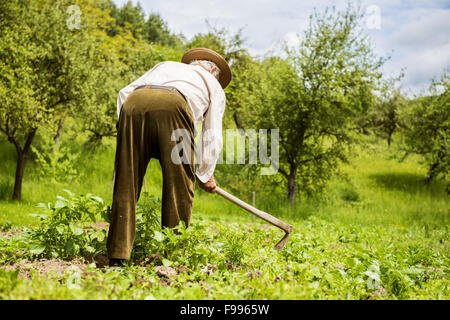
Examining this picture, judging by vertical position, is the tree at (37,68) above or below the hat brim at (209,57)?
above

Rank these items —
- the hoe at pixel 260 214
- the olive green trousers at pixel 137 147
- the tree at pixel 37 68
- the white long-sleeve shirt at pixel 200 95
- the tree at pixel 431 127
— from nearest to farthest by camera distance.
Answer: the olive green trousers at pixel 137 147 → the white long-sleeve shirt at pixel 200 95 → the hoe at pixel 260 214 → the tree at pixel 37 68 → the tree at pixel 431 127

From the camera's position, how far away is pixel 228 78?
4.29m

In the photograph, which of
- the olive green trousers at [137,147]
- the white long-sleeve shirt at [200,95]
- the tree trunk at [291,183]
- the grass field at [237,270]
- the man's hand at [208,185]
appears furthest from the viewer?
the tree trunk at [291,183]

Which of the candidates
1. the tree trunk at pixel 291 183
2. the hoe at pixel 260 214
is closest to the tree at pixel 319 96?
the tree trunk at pixel 291 183

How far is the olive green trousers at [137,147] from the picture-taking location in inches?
128

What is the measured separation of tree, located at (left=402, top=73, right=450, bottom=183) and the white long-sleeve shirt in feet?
37.1

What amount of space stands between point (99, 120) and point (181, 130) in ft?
24.4

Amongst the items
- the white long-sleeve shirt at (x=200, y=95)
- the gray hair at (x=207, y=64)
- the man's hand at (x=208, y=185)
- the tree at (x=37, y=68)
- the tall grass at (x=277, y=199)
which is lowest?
the tall grass at (x=277, y=199)

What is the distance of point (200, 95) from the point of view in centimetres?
361

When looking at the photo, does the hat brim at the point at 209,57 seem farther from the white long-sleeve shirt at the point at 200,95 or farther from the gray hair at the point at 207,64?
the white long-sleeve shirt at the point at 200,95

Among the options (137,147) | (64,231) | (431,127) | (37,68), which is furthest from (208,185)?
(431,127)

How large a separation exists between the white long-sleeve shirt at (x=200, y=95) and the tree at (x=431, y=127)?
11321 mm
